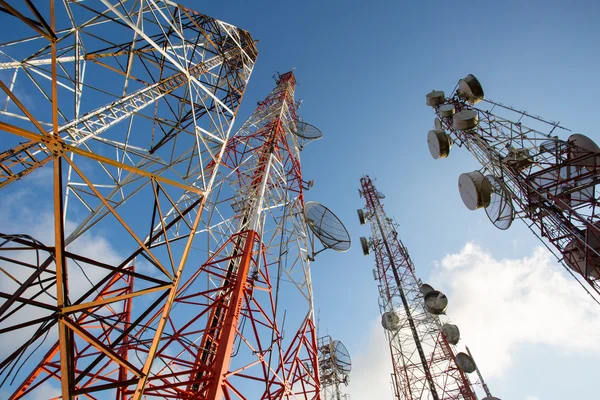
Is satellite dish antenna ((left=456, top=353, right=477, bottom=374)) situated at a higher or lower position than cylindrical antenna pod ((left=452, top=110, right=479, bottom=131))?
lower

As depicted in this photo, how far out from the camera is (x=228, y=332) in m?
6.15

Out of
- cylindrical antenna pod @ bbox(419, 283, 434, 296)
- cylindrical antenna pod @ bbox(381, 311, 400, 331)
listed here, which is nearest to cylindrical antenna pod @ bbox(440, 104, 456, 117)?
cylindrical antenna pod @ bbox(419, 283, 434, 296)

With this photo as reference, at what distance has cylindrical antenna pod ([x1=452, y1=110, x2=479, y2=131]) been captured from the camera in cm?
1202

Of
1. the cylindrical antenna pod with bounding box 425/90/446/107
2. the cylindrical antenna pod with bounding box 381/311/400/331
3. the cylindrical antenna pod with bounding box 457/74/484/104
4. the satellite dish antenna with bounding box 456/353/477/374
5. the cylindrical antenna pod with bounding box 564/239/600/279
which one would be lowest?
the cylindrical antenna pod with bounding box 564/239/600/279

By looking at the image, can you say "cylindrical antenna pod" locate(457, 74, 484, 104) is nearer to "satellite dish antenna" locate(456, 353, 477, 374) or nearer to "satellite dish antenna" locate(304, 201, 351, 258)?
"satellite dish antenna" locate(304, 201, 351, 258)

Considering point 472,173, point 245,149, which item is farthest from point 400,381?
point 245,149

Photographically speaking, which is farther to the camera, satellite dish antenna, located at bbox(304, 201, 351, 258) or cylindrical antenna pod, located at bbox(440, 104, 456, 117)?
cylindrical antenna pod, located at bbox(440, 104, 456, 117)

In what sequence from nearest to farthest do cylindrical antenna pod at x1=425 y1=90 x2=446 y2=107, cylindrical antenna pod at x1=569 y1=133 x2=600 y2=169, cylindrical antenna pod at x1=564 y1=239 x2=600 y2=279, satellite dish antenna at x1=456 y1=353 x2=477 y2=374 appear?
cylindrical antenna pod at x1=564 y1=239 x2=600 y2=279 → cylindrical antenna pod at x1=569 y1=133 x2=600 y2=169 → cylindrical antenna pod at x1=425 y1=90 x2=446 y2=107 → satellite dish antenna at x1=456 y1=353 x2=477 y2=374

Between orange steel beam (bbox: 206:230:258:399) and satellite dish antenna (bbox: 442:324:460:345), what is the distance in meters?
16.7

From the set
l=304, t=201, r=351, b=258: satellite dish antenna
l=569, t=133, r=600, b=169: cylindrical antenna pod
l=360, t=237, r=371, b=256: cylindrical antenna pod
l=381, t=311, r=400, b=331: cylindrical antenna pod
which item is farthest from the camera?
l=360, t=237, r=371, b=256: cylindrical antenna pod

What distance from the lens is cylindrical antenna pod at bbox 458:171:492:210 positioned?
10898mm

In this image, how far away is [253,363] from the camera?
21.6ft

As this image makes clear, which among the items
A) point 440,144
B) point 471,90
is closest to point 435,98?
point 471,90

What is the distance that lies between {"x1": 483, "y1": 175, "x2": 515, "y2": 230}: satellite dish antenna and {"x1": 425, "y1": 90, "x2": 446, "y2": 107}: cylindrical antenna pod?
18.5ft
